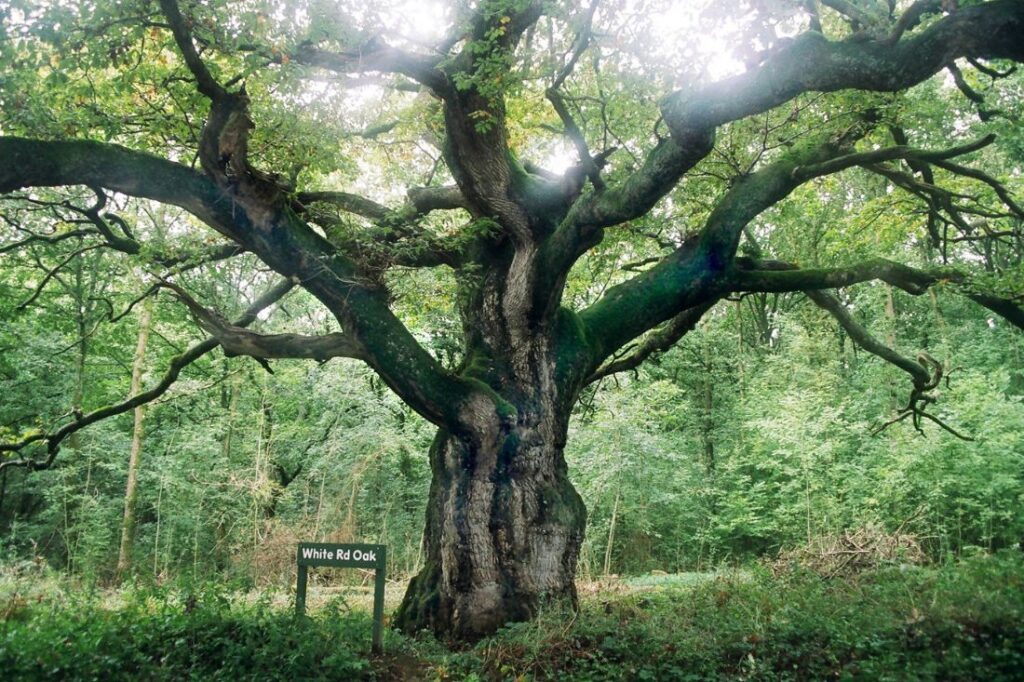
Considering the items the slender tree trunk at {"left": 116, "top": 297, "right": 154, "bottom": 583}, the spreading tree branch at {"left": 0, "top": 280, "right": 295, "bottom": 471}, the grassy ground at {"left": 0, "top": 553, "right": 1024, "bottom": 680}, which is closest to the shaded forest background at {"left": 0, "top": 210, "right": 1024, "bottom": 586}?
the slender tree trunk at {"left": 116, "top": 297, "right": 154, "bottom": 583}

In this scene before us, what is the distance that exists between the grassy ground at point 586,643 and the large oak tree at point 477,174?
125cm

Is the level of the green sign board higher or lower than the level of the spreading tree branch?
lower

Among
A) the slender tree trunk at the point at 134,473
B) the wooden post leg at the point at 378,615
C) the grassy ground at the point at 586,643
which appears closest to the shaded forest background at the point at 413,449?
the slender tree trunk at the point at 134,473

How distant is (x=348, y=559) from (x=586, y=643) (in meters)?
2.24

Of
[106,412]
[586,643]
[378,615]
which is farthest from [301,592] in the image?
[106,412]

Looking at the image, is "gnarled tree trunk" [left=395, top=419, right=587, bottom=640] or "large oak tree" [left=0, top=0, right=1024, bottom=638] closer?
"large oak tree" [left=0, top=0, right=1024, bottom=638]

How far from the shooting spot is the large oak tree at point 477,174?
605 centimetres

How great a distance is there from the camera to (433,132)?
9.15 meters

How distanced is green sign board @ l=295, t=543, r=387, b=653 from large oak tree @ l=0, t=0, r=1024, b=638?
3.91 ft

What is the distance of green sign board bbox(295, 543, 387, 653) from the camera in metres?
6.16

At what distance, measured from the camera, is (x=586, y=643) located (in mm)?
5828

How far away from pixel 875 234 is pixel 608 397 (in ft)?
26.5

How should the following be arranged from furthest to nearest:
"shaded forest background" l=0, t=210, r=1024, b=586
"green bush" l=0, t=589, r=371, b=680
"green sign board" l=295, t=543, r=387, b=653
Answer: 1. "shaded forest background" l=0, t=210, r=1024, b=586
2. "green sign board" l=295, t=543, r=387, b=653
3. "green bush" l=0, t=589, r=371, b=680

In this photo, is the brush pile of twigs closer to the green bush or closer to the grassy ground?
the grassy ground
